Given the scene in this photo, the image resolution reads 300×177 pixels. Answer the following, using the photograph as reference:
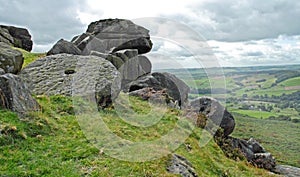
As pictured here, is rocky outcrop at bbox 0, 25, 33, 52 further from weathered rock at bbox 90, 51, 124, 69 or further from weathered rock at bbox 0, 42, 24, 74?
weathered rock at bbox 0, 42, 24, 74

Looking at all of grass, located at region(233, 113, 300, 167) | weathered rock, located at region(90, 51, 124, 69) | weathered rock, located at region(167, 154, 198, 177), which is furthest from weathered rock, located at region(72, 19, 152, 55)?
grass, located at region(233, 113, 300, 167)

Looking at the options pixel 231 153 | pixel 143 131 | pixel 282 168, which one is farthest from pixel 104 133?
pixel 282 168

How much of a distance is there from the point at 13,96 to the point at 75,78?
231 inches

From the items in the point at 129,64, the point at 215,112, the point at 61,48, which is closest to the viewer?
the point at 215,112

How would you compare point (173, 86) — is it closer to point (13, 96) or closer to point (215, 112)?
point (215, 112)

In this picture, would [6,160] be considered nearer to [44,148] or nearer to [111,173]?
[44,148]

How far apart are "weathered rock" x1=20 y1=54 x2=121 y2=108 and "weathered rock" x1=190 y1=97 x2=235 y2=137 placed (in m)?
8.13

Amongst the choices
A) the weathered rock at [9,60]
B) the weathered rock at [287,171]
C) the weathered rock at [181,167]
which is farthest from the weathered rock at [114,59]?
the weathered rock at [287,171]

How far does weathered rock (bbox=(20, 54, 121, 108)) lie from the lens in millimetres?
16609

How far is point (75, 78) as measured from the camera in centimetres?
1747

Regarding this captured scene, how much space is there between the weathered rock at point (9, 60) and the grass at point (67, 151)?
284 centimetres

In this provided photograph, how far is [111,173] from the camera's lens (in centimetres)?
959

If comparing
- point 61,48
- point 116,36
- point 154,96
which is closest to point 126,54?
point 116,36

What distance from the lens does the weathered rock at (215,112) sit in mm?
22578
